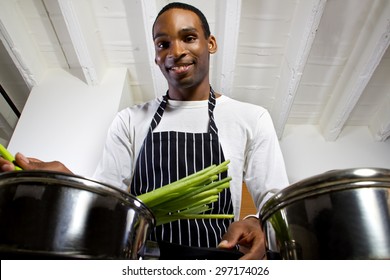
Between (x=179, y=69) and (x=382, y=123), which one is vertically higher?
(x=382, y=123)

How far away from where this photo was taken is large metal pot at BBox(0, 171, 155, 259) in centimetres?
32

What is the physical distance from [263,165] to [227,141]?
13 centimetres

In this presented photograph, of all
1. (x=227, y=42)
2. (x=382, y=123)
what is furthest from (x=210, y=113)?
(x=382, y=123)

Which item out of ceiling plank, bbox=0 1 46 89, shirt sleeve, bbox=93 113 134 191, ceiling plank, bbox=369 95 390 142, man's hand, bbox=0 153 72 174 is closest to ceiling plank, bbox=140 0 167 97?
ceiling plank, bbox=0 1 46 89

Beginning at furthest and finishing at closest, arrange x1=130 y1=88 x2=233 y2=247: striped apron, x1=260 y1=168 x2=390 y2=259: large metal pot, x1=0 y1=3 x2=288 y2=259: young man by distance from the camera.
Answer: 1. x1=0 y1=3 x2=288 y2=259: young man
2. x1=130 y1=88 x2=233 y2=247: striped apron
3. x1=260 y1=168 x2=390 y2=259: large metal pot

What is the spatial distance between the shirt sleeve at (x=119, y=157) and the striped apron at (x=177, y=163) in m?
0.09

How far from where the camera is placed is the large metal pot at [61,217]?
12.5 inches

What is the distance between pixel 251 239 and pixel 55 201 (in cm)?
33

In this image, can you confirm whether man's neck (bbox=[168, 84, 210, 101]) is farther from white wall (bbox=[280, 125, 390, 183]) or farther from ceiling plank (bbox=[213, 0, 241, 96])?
white wall (bbox=[280, 125, 390, 183])

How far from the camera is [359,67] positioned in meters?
2.24

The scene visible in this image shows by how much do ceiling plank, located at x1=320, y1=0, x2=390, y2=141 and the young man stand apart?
1.38m

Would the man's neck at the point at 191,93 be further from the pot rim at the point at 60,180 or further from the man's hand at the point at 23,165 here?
the pot rim at the point at 60,180

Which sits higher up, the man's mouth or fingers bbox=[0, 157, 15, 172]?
the man's mouth

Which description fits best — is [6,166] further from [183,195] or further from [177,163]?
[177,163]
